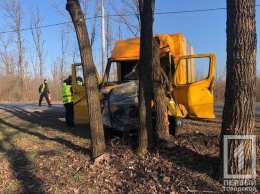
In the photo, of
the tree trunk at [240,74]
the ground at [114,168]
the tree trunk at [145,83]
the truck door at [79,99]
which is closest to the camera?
the tree trunk at [240,74]

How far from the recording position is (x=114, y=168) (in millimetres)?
5785

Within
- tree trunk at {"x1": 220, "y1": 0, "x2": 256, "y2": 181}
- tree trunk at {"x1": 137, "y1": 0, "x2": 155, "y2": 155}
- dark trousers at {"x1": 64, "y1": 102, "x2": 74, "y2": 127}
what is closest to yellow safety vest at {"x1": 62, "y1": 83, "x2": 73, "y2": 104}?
dark trousers at {"x1": 64, "y1": 102, "x2": 74, "y2": 127}

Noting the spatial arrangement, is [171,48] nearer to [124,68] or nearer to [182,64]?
[182,64]

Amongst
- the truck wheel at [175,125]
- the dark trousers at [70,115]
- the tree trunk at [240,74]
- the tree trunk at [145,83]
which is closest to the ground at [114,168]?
the tree trunk at [145,83]

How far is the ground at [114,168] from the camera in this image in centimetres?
482

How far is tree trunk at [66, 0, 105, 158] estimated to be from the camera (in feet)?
21.0

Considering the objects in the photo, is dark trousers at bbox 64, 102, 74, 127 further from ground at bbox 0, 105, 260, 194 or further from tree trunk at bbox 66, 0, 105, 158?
tree trunk at bbox 66, 0, 105, 158

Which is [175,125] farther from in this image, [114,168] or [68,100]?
[68,100]

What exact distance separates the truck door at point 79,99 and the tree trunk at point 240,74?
5.75m

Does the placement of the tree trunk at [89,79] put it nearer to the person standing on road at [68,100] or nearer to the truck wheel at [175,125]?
the truck wheel at [175,125]

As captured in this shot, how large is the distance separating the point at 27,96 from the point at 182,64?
29.0 m

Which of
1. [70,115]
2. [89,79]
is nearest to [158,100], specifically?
[89,79]

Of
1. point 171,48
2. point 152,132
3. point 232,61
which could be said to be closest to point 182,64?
point 171,48

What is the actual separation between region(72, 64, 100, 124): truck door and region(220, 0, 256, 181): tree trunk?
575cm
